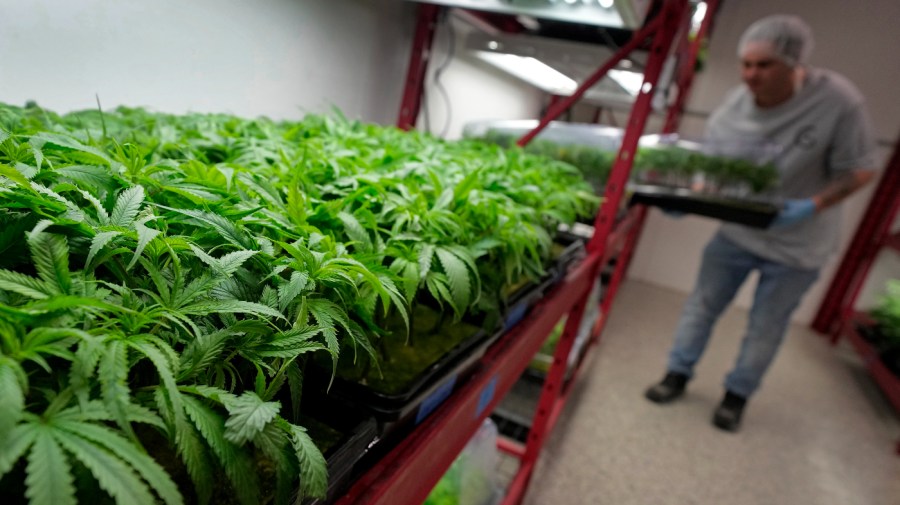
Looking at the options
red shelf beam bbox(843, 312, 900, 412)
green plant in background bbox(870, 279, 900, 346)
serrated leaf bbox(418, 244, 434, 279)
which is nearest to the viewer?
serrated leaf bbox(418, 244, 434, 279)

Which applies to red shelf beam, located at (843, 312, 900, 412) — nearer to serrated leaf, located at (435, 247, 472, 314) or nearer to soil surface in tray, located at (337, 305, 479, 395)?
soil surface in tray, located at (337, 305, 479, 395)

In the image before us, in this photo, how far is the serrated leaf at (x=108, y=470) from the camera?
9.8 inches

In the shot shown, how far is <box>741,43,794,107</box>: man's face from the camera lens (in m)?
2.08

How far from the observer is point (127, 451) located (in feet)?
0.88

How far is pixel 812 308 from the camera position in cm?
409

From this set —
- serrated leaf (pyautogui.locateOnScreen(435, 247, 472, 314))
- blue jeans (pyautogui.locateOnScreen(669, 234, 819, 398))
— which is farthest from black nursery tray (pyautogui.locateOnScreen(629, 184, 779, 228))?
serrated leaf (pyautogui.locateOnScreen(435, 247, 472, 314))

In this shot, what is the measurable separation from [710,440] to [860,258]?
266cm

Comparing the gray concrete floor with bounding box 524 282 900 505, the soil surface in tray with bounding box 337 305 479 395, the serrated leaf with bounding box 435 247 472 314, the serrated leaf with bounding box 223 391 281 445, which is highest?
the serrated leaf with bounding box 435 247 472 314

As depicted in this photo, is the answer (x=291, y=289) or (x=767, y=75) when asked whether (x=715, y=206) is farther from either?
(x=291, y=289)

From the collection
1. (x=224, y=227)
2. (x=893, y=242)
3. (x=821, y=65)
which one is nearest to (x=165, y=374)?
(x=224, y=227)

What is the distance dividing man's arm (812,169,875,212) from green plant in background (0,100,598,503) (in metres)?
1.91

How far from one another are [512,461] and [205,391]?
167 cm

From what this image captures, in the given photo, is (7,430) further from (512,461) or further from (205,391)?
(512,461)

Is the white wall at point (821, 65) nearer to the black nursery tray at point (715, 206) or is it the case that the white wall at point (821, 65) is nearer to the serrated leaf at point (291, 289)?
the black nursery tray at point (715, 206)
